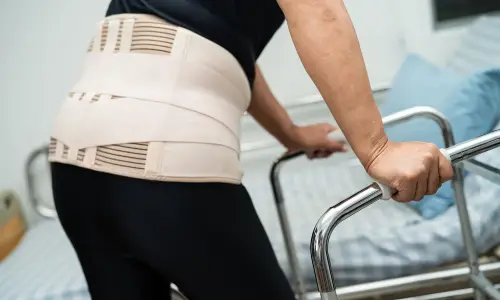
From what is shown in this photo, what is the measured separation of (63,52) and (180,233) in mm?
1775

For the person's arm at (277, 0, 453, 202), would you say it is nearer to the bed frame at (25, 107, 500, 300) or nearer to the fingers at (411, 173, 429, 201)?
the fingers at (411, 173, 429, 201)

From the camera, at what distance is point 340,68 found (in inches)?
24.2

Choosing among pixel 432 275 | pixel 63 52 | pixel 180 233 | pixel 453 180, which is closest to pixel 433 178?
pixel 180 233

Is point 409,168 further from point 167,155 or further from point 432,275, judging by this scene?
point 432,275

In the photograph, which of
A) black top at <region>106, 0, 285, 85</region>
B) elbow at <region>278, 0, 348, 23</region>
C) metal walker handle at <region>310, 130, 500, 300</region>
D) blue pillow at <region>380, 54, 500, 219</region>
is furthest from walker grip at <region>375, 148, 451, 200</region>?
blue pillow at <region>380, 54, 500, 219</region>

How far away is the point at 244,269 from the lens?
768 mm

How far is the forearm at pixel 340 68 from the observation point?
62 centimetres

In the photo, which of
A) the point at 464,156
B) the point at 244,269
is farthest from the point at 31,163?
the point at 464,156

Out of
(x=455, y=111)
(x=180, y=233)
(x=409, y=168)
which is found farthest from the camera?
(x=455, y=111)

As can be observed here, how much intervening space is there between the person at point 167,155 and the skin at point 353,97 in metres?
0.16

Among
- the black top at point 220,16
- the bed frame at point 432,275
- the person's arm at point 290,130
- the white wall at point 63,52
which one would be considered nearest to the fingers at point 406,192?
the black top at point 220,16

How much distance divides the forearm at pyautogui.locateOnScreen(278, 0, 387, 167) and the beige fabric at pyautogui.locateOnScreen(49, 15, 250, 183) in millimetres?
201

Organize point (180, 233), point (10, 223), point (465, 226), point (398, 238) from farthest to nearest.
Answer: point (10, 223) < point (398, 238) < point (465, 226) < point (180, 233)

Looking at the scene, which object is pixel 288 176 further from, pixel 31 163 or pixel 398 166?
pixel 398 166
